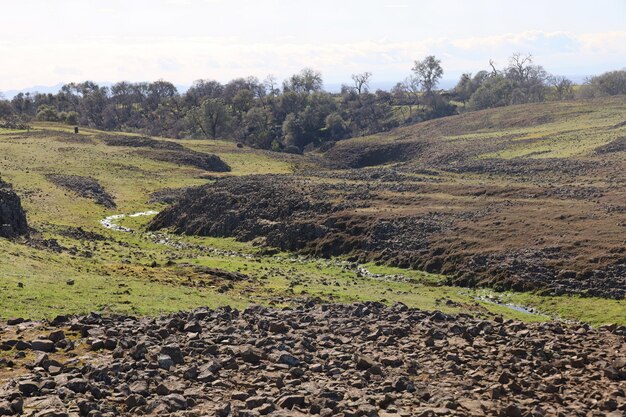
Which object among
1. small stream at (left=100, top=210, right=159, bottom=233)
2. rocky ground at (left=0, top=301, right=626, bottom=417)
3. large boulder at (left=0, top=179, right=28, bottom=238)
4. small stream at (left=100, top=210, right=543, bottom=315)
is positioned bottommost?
small stream at (left=100, top=210, right=543, bottom=315)

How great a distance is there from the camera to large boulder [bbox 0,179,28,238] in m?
53.0

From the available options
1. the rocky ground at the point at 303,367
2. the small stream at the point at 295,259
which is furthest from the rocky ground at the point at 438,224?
the rocky ground at the point at 303,367

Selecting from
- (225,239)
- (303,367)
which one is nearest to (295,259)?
(225,239)

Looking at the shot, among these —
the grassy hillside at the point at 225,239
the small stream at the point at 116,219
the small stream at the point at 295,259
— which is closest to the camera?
the grassy hillside at the point at 225,239

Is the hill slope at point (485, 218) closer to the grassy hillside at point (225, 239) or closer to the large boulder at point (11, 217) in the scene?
the grassy hillside at point (225, 239)

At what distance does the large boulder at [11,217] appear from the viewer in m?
53.0

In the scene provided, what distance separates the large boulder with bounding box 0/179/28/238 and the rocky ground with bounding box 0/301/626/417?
2730 centimetres

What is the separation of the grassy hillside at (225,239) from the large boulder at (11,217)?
5.24 feet

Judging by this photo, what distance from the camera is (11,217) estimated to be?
55.8m

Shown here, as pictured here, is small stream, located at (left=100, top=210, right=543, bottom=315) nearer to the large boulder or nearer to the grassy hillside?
the grassy hillside

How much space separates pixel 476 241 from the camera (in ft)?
209

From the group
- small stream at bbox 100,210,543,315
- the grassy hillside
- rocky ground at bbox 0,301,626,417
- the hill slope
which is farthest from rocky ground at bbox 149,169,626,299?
rocky ground at bbox 0,301,626,417

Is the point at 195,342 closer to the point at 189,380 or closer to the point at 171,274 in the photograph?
the point at 189,380

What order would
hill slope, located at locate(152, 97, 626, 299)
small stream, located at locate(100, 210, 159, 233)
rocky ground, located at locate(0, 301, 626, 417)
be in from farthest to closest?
small stream, located at locate(100, 210, 159, 233) → hill slope, located at locate(152, 97, 626, 299) → rocky ground, located at locate(0, 301, 626, 417)
